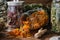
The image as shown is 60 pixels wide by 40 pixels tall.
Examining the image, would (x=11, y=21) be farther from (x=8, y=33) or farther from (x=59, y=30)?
(x=59, y=30)

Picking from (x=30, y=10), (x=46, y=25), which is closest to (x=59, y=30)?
(x=46, y=25)

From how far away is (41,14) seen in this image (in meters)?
0.77

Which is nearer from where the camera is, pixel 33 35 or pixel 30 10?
pixel 33 35

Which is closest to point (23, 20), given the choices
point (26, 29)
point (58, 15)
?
point (26, 29)

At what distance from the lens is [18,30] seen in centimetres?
74

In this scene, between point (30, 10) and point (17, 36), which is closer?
point (17, 36)

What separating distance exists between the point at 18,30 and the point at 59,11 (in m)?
0.23

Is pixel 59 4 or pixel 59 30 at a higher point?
pixel 59 4

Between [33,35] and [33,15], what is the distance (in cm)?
12

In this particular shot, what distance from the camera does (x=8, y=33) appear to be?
72 centimetres

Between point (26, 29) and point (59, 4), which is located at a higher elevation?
point (59, 4)

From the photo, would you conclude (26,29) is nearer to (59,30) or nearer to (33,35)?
(33,35)

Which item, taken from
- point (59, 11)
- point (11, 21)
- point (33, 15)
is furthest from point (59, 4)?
point (11, 21)

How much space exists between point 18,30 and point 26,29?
41 millimetres
